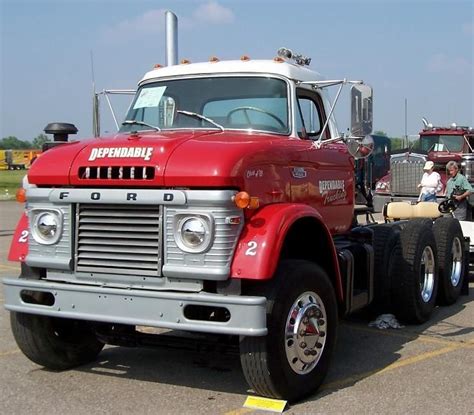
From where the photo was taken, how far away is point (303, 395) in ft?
15.5

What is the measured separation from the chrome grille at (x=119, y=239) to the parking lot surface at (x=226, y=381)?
933mm

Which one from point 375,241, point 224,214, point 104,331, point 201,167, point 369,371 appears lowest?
point 369,371

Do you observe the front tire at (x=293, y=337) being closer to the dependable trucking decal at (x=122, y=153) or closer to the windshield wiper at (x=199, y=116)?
the dependable trucking decal at (x=122, y=153)

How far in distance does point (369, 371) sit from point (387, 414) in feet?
3.15

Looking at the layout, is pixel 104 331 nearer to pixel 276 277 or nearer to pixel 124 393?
pixel 124 393

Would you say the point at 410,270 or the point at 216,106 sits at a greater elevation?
the point at 216,106

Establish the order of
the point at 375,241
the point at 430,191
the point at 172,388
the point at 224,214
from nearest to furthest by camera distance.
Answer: the point at 224,214
the point at 172,388
the point at 375,241
the point at 430,191

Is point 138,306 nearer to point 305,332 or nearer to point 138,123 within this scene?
point 305,332

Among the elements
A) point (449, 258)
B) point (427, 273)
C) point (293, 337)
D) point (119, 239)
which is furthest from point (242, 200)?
point (449, 258)

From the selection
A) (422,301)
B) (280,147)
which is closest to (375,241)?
(422,301)

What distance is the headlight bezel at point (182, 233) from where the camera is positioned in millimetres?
4340

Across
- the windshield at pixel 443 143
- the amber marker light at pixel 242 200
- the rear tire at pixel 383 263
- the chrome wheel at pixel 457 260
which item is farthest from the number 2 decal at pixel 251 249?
the windshield at pixel 443 143

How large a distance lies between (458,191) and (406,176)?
7173mm

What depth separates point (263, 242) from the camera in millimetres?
4320
